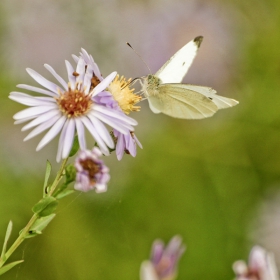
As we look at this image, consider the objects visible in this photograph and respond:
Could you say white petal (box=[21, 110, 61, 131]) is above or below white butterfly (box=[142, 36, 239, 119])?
below

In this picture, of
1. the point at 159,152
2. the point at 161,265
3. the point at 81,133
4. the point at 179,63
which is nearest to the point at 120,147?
the point at 81,133

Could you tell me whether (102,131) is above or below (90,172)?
above

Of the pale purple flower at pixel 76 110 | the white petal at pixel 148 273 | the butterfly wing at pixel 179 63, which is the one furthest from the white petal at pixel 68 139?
the butterfly wing at pixel 179 63

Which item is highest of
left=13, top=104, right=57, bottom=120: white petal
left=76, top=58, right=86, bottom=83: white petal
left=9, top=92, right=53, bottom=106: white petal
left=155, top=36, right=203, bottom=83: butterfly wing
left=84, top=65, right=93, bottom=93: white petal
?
left=155, top=36, right=203, bottom=83: butterfly wing

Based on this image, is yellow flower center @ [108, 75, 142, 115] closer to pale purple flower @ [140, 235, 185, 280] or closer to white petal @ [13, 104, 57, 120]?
white petal @ [13, 104, 57, 120]

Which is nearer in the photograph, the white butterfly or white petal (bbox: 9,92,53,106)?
white petal (bbox: 9,92,53,106)

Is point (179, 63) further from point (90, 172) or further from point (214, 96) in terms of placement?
point (90, 172)

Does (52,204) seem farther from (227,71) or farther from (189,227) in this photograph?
(227,71)

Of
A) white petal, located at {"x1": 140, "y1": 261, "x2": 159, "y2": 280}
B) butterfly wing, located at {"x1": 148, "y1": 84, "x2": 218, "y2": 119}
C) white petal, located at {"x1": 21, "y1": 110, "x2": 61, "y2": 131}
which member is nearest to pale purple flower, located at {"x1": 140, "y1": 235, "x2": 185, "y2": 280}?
white petal, located at {"x1": 140, "y1": 261, "x2": 159, "y2": 280}
